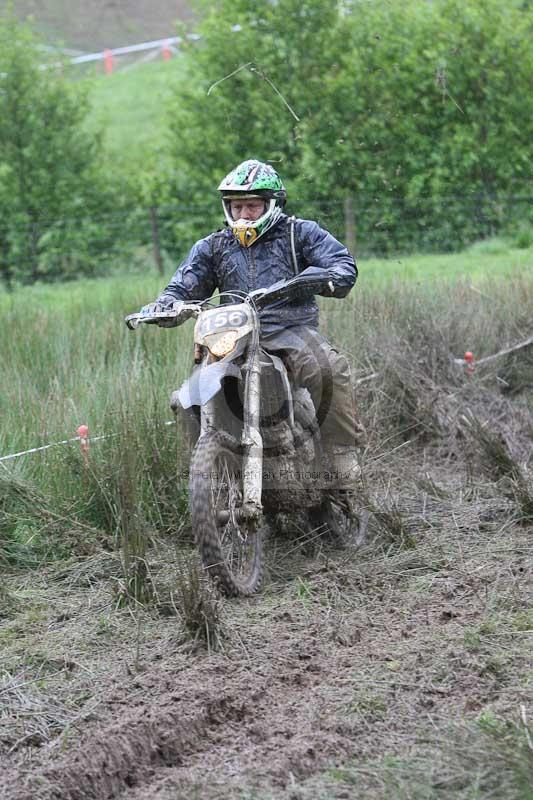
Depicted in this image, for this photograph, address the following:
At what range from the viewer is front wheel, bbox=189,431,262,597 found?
527 cm

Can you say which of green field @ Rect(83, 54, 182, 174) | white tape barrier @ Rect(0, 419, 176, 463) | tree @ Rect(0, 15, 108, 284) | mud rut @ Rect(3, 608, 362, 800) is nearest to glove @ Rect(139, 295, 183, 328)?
white tape barrier @ Rect(0, 419, 176, 463)

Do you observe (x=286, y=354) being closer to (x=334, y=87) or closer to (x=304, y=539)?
(x=304, y=539)

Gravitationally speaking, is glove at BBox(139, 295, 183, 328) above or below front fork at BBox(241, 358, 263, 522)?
above

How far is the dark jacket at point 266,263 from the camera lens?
6.21m

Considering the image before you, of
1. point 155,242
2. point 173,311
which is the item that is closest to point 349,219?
point 155,242

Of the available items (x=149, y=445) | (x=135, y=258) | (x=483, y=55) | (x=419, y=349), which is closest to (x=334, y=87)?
(x=483, y=55)

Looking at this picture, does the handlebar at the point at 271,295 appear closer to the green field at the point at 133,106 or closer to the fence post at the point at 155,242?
the fence post at the point at 155,242

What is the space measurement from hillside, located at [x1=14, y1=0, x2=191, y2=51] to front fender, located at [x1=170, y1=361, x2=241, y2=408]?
33.3 m

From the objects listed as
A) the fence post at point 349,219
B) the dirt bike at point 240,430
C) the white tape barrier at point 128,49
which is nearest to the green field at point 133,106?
the white tape barrier at point 128,49

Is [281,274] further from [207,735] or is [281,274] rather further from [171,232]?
[171,232]

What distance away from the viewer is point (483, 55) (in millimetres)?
Result: 16516

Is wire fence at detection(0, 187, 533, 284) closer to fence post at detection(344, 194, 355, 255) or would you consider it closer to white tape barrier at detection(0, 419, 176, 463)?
fence post at detection(344, 194, 355, 255)

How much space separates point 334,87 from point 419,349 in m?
8.84

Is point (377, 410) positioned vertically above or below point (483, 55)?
below
